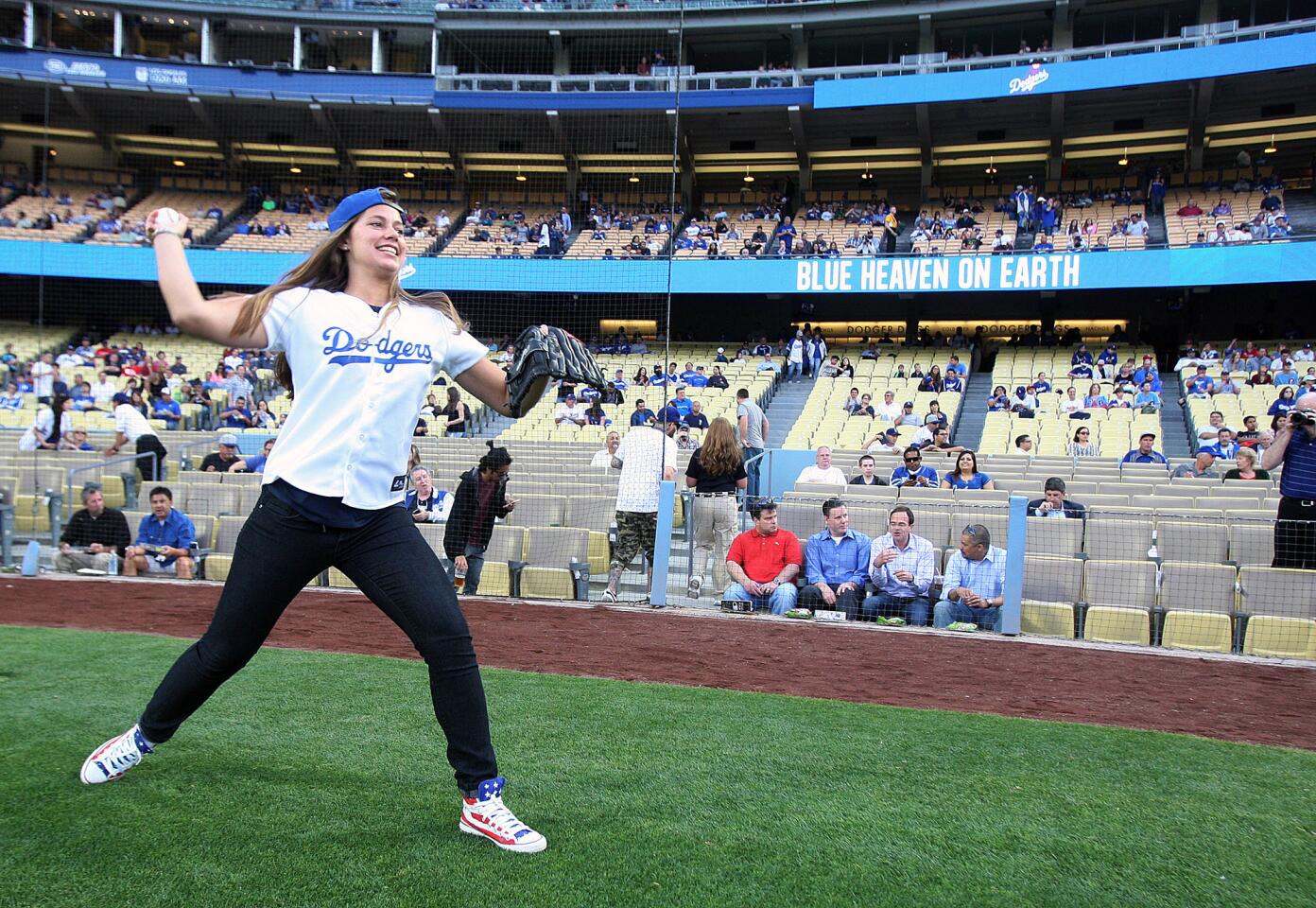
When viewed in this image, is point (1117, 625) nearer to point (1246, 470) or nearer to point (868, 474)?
point (868, 474)

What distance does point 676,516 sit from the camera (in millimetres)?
10695

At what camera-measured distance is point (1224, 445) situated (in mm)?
15195

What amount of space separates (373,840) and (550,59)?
3166 centimetres

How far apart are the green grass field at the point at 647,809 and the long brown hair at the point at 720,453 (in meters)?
4.77

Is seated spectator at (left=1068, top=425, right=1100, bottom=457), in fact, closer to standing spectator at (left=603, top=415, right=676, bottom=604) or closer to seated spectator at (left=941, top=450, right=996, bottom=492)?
seated spectator at (left=941, top=450, right=996, bottom=492)

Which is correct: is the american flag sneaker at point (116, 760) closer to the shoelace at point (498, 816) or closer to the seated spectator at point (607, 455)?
the shoelace at point (498, 816)

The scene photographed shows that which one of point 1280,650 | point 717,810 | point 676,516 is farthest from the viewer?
point 676,516

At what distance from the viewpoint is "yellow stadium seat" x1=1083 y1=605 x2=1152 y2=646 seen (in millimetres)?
7395

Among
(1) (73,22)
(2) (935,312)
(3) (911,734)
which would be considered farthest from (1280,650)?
(1) (73,22)

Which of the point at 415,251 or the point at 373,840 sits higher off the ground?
the point at 415,251

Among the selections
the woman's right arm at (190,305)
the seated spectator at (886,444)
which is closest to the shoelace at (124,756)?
the woman's right arm at (190,305)

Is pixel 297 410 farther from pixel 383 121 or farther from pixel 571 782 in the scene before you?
pixel 383 121

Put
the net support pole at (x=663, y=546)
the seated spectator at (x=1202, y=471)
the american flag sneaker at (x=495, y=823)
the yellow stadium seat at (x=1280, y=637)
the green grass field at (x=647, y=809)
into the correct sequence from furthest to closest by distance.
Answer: the seated spectator at (x=1202, y=471) < the net support pole at (x=663, y=546) < the yellow stadium seat at (x=1280, y=637) < the american flag sneaker at (x=495, y=823) < the green grass field at (x=647, y=809)

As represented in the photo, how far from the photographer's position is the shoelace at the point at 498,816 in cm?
291
